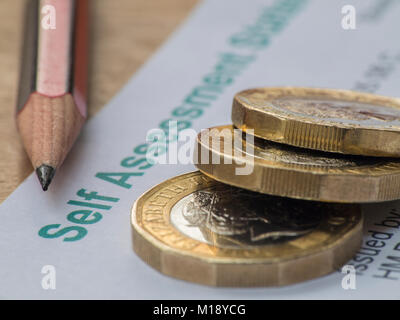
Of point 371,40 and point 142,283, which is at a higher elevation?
point 371,40

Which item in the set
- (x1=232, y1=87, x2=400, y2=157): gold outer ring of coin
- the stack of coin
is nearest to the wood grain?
the stack of coin

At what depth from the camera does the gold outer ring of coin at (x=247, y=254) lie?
2.47 feet

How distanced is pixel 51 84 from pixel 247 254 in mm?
540

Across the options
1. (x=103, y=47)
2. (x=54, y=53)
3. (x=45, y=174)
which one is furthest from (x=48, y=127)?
(x=103, y=47)

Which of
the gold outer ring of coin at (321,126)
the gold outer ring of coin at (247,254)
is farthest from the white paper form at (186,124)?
the gold outer ring of coin at (321,126)

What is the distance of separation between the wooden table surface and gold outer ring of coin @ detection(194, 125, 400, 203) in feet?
1.12

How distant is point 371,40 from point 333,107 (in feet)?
2.26

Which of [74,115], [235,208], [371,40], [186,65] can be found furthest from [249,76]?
[235,208]

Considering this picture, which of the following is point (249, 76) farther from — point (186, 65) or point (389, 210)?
point (389, 210)

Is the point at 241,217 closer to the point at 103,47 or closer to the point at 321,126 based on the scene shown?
the point at 321,126

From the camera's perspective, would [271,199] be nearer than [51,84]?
Yes

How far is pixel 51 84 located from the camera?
114 cm

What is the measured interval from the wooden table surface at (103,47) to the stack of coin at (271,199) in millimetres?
299

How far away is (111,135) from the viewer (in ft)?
3.95
